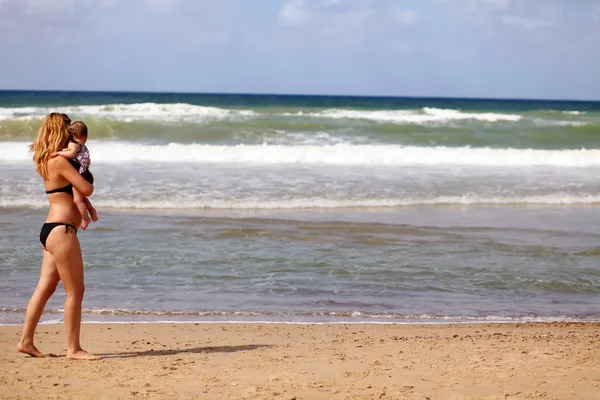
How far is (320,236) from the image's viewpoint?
10.1 meters

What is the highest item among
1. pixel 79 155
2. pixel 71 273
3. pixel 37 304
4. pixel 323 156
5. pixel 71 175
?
pixel 79 155

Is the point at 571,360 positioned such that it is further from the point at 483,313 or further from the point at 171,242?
the point at 171,242

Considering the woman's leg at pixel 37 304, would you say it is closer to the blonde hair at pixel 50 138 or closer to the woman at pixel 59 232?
the woman at pixel 59 232

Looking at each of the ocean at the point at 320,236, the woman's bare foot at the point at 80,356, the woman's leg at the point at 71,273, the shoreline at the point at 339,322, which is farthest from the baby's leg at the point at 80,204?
the ocean at the point at 320,236

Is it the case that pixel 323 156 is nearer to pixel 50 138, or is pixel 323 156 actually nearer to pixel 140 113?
pixel 50 138

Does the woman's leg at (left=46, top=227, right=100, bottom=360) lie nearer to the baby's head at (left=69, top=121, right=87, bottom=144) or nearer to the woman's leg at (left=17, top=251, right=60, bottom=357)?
the woman's leg at (left=17, top=251, right=60, bottom=357)

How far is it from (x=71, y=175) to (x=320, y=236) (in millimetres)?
5642

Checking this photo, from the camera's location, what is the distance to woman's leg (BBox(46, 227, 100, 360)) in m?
4.81

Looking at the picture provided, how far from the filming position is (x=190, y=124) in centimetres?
2978

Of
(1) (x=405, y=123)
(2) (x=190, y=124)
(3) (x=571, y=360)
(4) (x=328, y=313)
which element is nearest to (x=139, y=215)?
(4) (x=328, y=313)

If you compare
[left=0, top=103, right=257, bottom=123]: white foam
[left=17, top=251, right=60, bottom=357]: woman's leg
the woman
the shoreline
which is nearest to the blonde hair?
the woman

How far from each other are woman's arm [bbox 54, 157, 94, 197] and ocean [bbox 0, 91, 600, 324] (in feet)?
6.39

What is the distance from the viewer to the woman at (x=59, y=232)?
15.4 feet

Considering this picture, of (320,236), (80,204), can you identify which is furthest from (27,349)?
(320,236)
